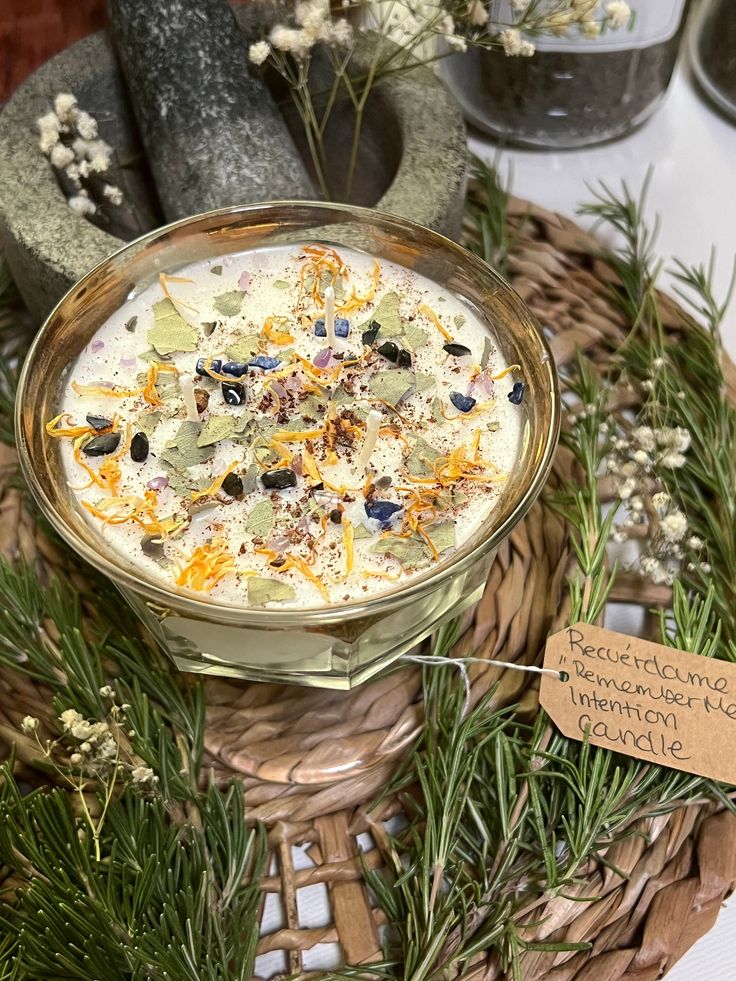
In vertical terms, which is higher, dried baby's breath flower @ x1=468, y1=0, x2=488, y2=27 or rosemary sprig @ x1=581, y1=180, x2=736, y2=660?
dried baby's breath flower @ x1=468, y1=0, x2=488, y2=27

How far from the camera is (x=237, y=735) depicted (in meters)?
0.91

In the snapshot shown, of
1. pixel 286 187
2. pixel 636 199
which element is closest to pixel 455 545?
pixel 286 187

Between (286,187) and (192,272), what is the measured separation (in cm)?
17

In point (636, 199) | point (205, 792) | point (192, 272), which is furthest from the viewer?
point (636, 199)

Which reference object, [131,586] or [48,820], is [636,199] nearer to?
[131,586]

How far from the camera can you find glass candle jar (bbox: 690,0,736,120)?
4.55ft

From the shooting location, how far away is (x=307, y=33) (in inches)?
39.9

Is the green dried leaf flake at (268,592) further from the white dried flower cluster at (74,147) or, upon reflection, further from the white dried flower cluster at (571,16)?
the white dried flower cluster at (571,16)

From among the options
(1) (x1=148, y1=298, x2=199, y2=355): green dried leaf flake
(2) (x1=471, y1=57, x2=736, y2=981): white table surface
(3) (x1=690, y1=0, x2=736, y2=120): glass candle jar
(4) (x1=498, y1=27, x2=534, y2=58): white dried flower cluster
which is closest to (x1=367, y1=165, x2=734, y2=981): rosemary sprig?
(1) (x1=148, y1=298, x2=199, y2=355): green dried leaf flake

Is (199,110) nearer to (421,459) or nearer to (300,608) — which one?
(421,459)

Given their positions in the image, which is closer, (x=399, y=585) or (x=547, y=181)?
(x=399, y=585)

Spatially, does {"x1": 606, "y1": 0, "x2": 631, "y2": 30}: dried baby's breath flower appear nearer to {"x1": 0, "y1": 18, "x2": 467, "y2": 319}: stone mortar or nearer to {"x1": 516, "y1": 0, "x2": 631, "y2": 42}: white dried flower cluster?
{"x1": 516, "y1": 0, "x2": 631, "y2": 42}: white dried flower cluster

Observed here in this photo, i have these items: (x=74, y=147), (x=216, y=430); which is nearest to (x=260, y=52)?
(x=74, y=147)

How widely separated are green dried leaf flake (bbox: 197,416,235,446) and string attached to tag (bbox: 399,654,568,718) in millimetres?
249
